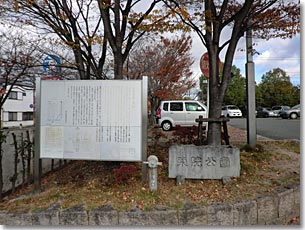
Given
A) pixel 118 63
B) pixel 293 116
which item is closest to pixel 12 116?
pixel 293 116

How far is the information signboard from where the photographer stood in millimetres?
4004

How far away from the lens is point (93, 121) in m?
4.04

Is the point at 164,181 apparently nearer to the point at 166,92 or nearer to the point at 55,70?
the point at 55,70

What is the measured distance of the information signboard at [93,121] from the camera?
400 centimetres

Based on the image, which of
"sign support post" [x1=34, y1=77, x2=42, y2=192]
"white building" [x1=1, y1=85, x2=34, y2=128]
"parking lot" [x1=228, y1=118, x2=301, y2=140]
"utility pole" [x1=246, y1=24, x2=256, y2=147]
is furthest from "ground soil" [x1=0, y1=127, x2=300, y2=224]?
"white building" [x1=1, y1=85, x2=34, y2=128]

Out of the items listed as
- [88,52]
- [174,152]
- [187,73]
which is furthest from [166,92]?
[174,152]

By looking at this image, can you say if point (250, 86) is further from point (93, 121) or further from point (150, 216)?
point (150, 216)

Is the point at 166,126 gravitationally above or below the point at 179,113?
below

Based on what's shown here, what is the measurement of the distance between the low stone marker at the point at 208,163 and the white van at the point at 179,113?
892 centimetres

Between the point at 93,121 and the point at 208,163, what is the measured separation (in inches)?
77.8

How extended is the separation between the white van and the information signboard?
9376 millimetres

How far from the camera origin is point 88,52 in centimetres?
581

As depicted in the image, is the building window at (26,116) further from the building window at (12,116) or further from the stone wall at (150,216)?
the stone wall at (150,216)

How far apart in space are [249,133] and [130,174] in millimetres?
3839
